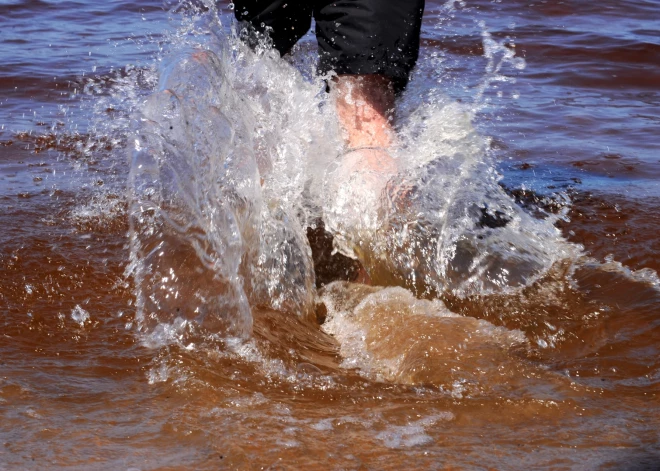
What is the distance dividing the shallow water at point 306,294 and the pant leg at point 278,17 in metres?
0.10

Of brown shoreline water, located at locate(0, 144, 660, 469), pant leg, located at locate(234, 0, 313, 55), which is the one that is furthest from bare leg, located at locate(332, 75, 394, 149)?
brown shoreline water, located at locate(0, 144, 660, 469)

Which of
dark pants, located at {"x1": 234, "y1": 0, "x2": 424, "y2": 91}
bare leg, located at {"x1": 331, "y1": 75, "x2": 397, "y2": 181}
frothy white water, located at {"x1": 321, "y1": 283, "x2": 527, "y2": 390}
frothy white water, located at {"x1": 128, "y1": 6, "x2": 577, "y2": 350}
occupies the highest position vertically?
dark pants, located at {"x1": 234, "y1": 0, "x2": 424, "y2": 91}

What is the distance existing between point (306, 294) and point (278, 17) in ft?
3.33

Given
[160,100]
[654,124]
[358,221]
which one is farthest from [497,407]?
[654,124]

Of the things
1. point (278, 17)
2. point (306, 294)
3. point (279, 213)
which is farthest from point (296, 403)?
point (278, 17)

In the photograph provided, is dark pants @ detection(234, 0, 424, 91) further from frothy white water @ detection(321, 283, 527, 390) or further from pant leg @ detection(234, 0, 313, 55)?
frothy white water @ detection(321, 283, 527, 390)

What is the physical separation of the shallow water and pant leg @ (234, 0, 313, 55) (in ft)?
0.33

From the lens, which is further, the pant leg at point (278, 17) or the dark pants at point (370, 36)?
the pant leg at point (278, 17)

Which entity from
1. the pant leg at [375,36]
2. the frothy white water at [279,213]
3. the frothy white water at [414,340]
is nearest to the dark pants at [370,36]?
→ the pant leg at [375,36]

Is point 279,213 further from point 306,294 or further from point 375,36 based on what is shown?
point 375,36

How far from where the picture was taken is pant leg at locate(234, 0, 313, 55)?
277 centimetres

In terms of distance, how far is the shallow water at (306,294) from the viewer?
1657 millimetres

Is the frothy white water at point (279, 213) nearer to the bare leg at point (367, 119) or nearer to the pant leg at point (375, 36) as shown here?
the bare leg at point (367, 119)

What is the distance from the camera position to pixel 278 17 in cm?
279
